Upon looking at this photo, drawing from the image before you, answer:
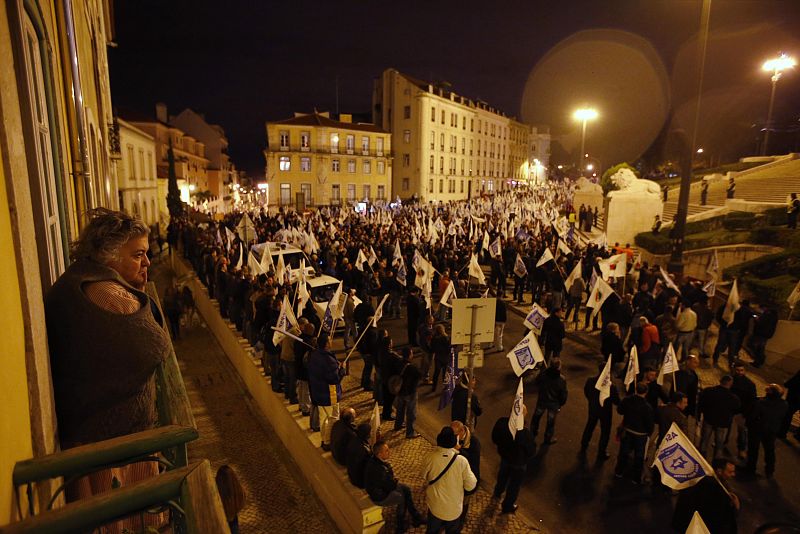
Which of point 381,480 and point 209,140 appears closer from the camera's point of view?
point 381,480

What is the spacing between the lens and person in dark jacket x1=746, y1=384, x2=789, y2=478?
716 centimetres

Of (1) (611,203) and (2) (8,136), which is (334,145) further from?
(2) (8,136)

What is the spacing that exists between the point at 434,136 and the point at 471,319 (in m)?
53.4

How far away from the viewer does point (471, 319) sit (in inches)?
293

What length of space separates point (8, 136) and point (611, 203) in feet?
82.7

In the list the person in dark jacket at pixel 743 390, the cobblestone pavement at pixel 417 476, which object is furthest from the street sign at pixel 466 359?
the person in dark jacket at pixel 743 390

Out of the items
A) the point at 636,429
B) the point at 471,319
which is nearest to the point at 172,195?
the point at 471,319

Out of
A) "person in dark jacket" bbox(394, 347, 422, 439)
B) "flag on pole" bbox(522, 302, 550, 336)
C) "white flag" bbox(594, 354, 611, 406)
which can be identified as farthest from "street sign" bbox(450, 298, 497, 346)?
"flag on pole" bbox(522, 302, 550, 336)

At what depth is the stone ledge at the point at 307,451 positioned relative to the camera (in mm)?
5992

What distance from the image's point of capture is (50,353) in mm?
2107

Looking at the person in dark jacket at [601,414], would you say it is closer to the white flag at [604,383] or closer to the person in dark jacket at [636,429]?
the white flag at [604,383]

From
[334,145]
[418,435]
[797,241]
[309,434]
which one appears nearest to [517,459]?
[418,435]

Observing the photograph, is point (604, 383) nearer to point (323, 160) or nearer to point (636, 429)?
point (636, 429)

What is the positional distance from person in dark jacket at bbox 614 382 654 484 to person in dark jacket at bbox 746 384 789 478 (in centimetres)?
169
